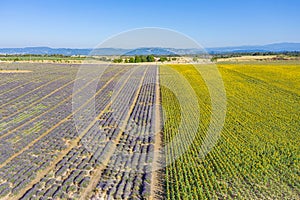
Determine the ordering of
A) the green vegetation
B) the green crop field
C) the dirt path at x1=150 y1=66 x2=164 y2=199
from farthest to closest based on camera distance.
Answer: the green vegetation → the dirt path at x1=150 y1=66 x2=164 y2=199 → the green crop field

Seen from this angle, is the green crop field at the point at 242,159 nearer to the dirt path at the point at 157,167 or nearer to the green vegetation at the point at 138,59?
the dirt path at the point at 157,167

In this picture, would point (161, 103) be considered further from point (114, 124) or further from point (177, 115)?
point (114, 124)

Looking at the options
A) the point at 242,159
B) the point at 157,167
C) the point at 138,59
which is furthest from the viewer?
the point at 138,59

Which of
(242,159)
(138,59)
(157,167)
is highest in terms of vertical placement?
(138,59)

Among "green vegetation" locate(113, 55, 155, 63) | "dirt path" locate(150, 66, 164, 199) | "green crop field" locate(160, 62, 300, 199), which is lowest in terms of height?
"dirt path" locate(150, 66, 164, 199)

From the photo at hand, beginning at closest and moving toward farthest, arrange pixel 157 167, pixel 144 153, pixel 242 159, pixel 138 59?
1. pixel 157 167
2. pixel 242 159
3. pixel 144 153
4. pixel 138 59

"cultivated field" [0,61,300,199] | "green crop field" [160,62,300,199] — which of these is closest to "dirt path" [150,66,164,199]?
"cultivated field" [0,61,300,199]

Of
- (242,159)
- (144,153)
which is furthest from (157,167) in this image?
(242,159)

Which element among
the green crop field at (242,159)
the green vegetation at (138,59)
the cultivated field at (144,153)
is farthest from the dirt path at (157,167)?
the green vegetation at (138,59)

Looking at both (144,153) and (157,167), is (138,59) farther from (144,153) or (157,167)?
(157,167)

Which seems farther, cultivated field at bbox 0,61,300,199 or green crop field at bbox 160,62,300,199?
cultivated field at bbox 0,61,300,199

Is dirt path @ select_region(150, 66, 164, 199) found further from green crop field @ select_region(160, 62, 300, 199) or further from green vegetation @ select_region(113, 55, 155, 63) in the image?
green vegetation @ select_region(113, 55, 155, 63)
